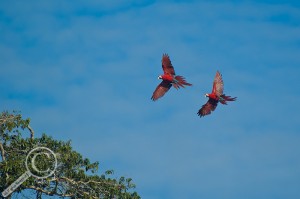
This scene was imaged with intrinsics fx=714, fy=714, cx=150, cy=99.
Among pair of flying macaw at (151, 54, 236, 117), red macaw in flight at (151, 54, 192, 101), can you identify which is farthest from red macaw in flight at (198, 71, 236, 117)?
red macaw in flight at (151, 54, 192, 101)

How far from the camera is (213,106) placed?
90.2ft

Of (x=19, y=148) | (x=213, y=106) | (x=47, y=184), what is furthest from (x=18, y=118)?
(x=213, y=106)

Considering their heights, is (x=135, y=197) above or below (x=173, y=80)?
below

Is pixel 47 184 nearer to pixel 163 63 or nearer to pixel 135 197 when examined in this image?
pixel 135 197

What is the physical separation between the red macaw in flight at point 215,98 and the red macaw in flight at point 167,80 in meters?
1.33

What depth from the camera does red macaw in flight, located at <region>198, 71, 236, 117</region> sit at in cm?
2707

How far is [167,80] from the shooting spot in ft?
88.7

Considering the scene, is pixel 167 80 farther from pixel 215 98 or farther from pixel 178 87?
→ pixel 215 98

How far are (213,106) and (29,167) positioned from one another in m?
7.39

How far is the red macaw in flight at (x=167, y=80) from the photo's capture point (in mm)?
26734

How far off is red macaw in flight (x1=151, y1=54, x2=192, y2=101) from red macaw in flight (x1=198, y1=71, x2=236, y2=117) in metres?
1.33

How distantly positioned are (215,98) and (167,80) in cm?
195

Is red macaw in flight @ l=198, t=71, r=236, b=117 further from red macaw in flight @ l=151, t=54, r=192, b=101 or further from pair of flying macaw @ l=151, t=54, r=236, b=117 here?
red macaw in flight @ l=151, t=54, r=192, b=101

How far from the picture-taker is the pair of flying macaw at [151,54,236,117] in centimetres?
2686
